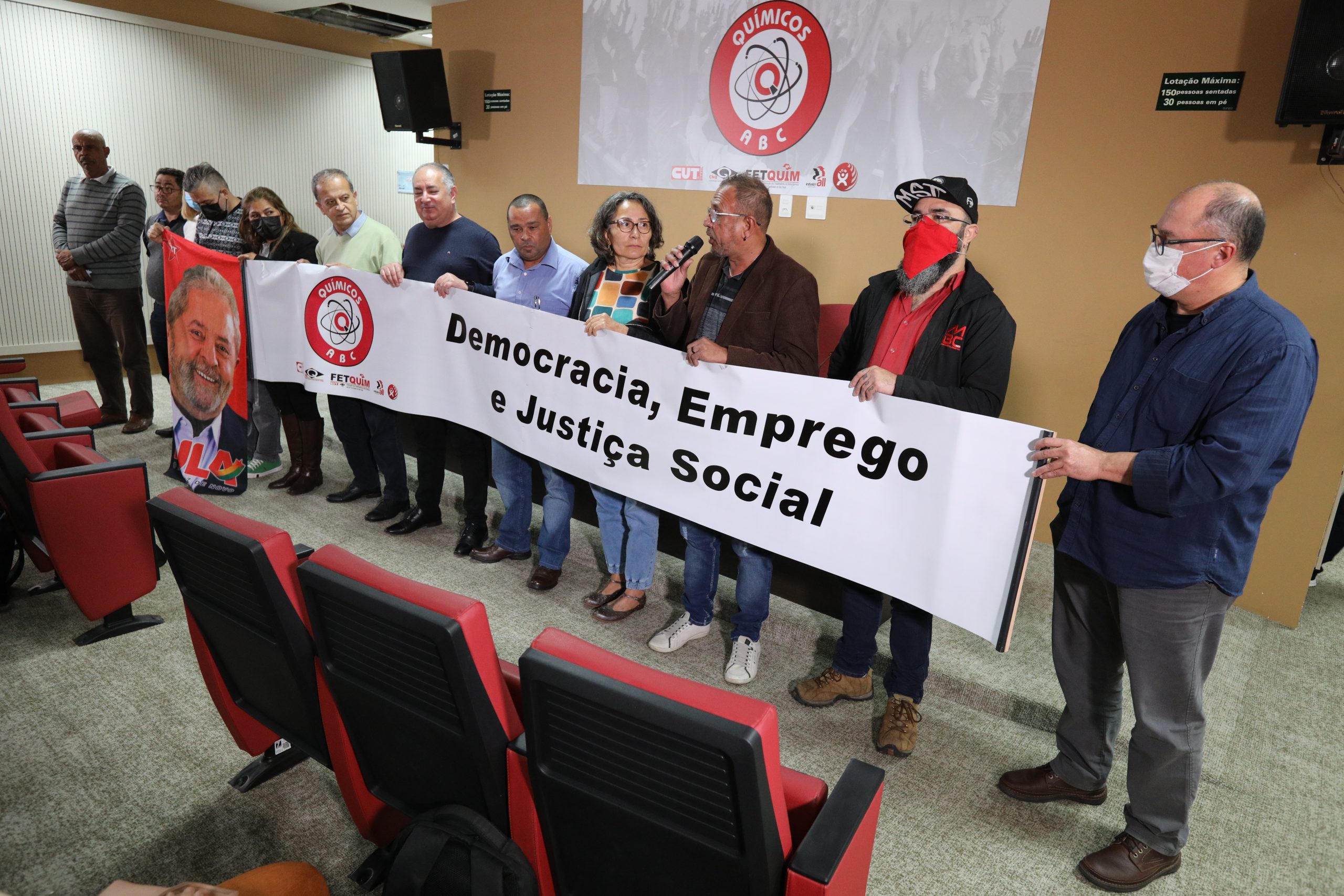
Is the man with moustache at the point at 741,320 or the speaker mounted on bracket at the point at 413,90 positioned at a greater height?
the speaker mounted on bracket at the point at 413,90

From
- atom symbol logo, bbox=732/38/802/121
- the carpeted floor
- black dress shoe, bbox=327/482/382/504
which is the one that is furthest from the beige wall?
black dress shoe, bbox=327/482/382/504

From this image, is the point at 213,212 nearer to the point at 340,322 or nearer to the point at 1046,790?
the point at 340,322

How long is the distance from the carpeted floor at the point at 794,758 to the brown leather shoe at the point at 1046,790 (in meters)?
0.03

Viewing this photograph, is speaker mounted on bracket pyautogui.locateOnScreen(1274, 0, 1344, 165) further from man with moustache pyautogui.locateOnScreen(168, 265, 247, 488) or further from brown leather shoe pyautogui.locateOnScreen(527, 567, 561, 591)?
man with moustache pyautogui.locateOnScreen(168, 265, 247, 488)

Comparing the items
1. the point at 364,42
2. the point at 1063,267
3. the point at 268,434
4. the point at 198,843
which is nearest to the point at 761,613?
the point at 198,843

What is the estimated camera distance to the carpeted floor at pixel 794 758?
1.91 metres

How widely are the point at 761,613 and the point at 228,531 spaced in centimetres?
175

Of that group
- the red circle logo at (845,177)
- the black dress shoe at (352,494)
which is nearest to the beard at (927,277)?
the red circle logo at (845,177)

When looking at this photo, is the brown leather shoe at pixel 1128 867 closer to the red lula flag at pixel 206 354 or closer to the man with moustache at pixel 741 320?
the man with moustache at pixel 741 320

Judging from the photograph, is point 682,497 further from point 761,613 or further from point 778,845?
point 778,845

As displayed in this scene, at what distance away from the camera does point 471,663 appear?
127 cm

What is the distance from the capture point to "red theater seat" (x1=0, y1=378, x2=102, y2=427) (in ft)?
11.6

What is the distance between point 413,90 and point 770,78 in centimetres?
316

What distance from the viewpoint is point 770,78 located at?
467 centimetres
